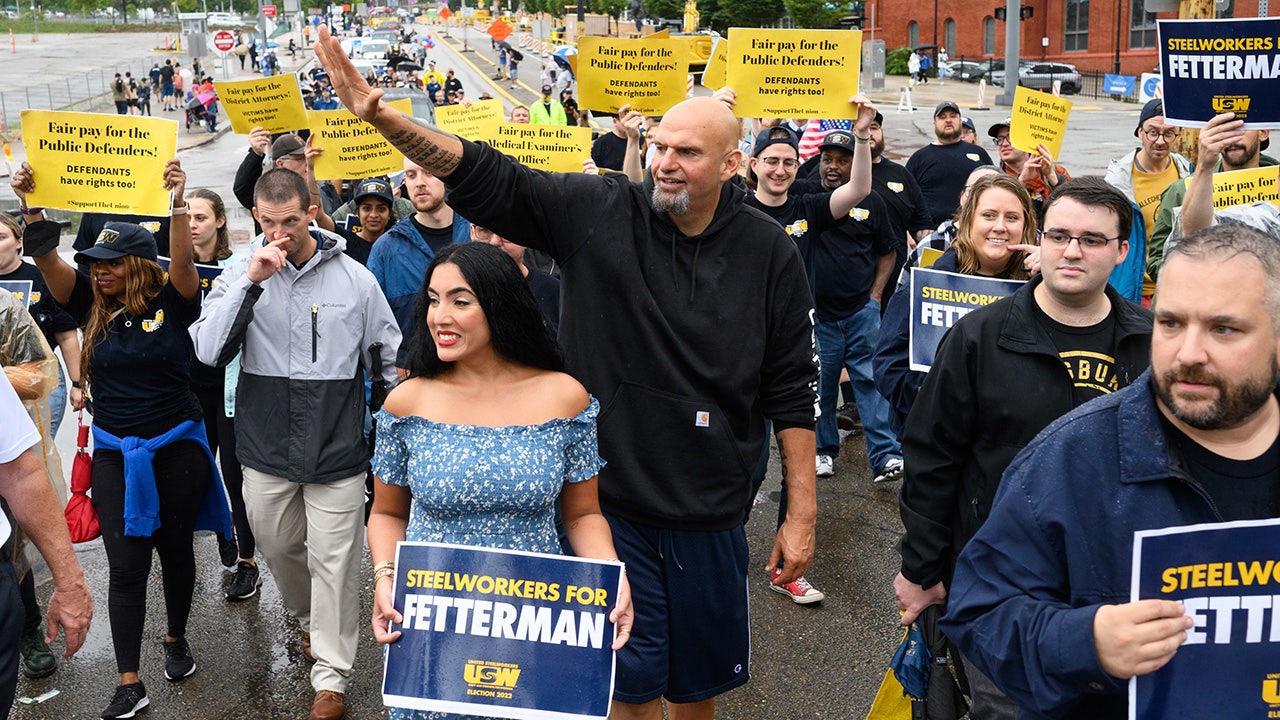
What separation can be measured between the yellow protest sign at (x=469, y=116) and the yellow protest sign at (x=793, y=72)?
→ 242 centimetres

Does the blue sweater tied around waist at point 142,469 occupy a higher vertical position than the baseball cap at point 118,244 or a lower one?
lower

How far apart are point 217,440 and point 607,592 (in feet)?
13.7

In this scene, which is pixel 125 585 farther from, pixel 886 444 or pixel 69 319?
pixel 886 444

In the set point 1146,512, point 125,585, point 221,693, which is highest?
point 1146,512

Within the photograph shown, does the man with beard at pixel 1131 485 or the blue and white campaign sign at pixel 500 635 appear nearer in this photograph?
the man with beard at pixel 1131 485

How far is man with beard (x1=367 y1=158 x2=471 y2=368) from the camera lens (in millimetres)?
6168

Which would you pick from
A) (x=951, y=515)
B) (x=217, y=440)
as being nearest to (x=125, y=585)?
(x=217, y=440)

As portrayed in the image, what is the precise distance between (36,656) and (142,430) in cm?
115

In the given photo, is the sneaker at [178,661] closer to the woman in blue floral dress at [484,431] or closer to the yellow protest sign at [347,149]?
the woman in blue floral dress at [484,431]

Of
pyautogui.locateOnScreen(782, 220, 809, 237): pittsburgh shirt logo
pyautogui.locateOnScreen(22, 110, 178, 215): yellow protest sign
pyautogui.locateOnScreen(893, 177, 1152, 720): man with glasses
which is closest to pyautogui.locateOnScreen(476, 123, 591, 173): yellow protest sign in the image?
pyautogui.locateOnScreen(782, 220, 809, 237): pittsburgh shirt logo

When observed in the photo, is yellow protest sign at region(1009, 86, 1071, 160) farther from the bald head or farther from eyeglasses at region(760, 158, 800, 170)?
the bald head

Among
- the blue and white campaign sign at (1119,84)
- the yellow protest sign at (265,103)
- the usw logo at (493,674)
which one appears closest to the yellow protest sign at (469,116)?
the yellow protest sign at (265,103)

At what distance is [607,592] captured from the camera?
3.24m

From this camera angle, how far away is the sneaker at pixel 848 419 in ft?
29.6
